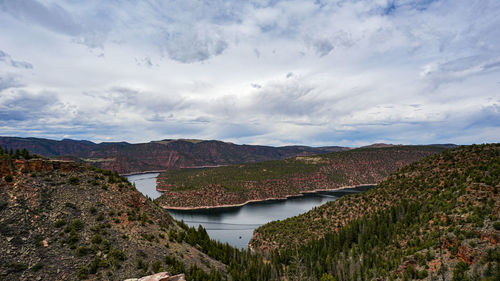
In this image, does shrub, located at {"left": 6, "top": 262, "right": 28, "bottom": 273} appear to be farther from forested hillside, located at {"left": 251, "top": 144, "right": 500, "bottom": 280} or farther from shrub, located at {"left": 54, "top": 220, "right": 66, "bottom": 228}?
forested hillside, located at {"left": 251, "top": 144, "right": 500, "bottom": 280}

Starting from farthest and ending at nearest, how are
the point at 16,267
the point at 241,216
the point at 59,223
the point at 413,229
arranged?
the point at 241,216
the point at 413,229
the point at 59,223
the point at 16,267

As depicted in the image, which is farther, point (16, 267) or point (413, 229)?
point (413, 229)

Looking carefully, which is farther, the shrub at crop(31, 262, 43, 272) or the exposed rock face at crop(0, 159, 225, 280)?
the exposed rock face at crop(0, 159, 225, 280)

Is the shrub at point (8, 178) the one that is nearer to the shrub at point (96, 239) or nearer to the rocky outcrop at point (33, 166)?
the rocky outcrop at point (33, 166)

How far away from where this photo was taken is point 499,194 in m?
38.7

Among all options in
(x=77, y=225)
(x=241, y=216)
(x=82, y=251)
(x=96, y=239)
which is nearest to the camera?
(x=82, y=251)

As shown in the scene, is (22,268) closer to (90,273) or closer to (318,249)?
(90,273)

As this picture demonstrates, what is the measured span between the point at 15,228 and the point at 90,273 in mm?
10683

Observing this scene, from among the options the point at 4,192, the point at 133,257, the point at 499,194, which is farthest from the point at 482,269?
the point at 4,192

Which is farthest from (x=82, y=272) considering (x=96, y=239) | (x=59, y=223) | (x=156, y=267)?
(x=156, y=267)

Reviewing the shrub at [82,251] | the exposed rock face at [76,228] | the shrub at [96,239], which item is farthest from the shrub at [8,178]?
the shrub at [82,251]

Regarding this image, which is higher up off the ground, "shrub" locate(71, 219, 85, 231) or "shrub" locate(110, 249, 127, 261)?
"shrub" locate(71, 219, 85, 231)

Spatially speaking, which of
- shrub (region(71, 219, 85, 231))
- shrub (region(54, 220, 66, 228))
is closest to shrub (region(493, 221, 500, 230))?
shrub (region(71, 219, 85, 231))

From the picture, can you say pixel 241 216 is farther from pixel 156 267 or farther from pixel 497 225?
pixel 497 225
